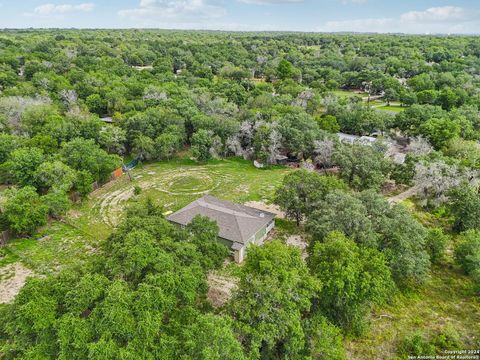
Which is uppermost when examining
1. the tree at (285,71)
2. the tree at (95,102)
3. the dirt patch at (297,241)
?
the tree at (285,71)

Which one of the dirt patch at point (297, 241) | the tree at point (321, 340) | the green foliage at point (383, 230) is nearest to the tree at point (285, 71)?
the dirt patch at point (297, 241)

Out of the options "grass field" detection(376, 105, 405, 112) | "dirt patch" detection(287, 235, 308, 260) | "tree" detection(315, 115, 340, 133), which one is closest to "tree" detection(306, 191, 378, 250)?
"dirt patch" detection(287, 235, 308, 260)

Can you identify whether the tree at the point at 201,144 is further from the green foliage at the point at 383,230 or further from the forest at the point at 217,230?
the green foliage at the point at 383,230

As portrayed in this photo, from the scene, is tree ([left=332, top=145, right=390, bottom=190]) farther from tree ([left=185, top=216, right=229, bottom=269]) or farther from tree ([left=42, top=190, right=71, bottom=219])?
tree ([left=42, top=190, right=71, bottom=219])

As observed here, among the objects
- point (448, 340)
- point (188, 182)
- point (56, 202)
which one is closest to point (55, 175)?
point (56, 202)

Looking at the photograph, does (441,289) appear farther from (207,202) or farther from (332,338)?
(207,202)

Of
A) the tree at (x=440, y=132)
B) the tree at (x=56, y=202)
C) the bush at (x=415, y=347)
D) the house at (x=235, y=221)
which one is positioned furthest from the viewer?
the tree at (x=440, y=132)

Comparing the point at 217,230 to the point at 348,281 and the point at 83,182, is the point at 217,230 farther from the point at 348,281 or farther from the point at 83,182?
the point at 83,182
